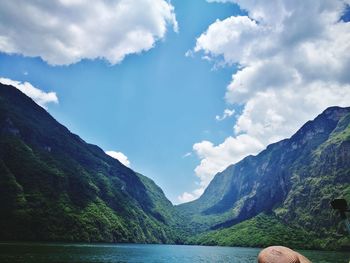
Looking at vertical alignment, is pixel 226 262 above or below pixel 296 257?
below

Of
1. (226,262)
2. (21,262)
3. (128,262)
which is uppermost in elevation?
(21,262)

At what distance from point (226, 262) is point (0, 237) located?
14049 centimetres

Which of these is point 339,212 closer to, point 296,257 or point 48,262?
point 296,257

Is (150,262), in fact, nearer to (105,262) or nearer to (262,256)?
(105,262)

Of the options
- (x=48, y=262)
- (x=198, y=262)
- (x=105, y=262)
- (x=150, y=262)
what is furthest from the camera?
(x=198, y=262)

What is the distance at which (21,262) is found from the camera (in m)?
72.1

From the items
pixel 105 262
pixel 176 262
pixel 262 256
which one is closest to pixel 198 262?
→ pixel 176 262

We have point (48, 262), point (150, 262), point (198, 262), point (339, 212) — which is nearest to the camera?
point (339, 212)

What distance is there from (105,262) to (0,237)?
13445cm

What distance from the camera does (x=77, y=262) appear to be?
86.3 meters

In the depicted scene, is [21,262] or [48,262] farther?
[48,262]

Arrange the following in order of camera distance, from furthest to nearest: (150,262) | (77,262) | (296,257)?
(150,262), (77,262), (296,257)

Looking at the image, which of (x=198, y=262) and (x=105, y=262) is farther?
(x=198, y=262)

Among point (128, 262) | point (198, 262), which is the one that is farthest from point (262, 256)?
point (198, 262)
